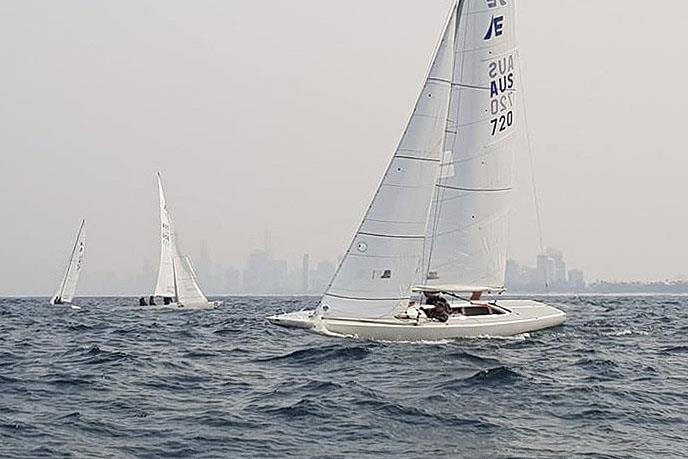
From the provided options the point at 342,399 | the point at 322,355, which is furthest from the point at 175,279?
the point at 342,399

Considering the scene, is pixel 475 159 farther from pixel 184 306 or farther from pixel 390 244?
pixel 184 306

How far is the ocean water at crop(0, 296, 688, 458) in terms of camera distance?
35.9 feet

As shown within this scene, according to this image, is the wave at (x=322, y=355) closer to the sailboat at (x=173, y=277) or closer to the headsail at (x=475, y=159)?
the headsail at (x=475, y=159)

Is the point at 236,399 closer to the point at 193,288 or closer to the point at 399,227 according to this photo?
the point at 399,227

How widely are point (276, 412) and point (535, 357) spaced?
9.33 meters

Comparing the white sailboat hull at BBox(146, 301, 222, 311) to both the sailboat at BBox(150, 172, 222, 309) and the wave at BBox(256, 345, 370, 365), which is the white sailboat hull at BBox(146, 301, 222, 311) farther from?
the wave at BBox(256, 345, 370, 365)

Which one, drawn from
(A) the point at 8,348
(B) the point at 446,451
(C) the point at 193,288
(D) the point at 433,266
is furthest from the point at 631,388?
(C) the point at 193,288

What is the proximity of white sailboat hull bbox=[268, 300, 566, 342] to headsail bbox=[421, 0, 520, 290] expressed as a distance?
1.92m

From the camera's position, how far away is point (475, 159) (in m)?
26.4

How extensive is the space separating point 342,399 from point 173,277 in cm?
4131

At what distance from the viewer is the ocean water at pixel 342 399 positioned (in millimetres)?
10930

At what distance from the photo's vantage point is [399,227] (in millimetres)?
22906

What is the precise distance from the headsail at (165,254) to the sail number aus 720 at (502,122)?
30.9 meters

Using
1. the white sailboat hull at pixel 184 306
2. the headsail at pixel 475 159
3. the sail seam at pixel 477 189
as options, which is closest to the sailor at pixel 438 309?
the headsail at pixel 475 159
